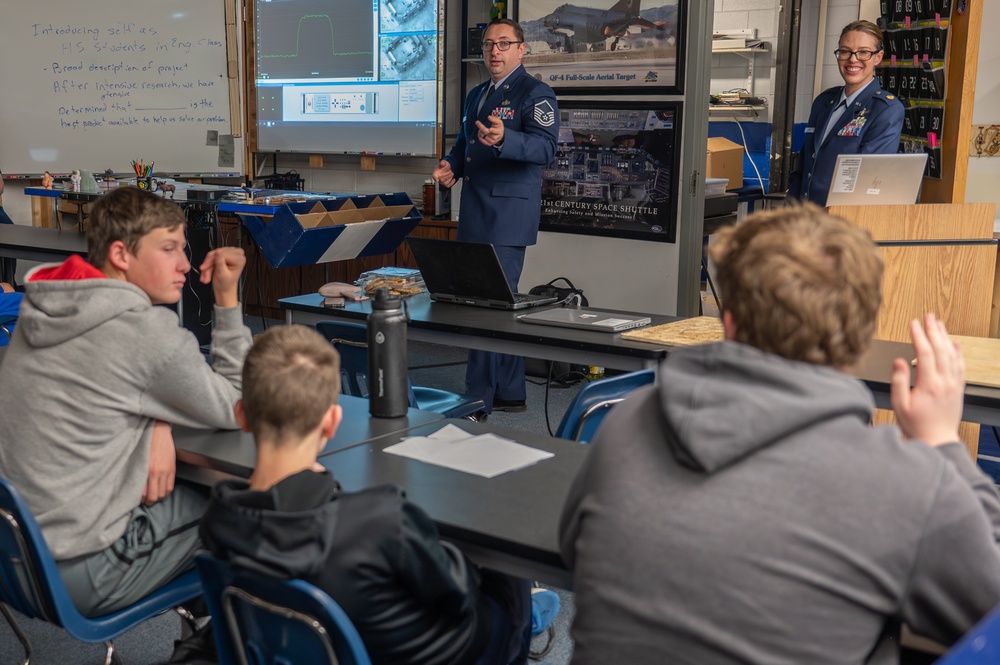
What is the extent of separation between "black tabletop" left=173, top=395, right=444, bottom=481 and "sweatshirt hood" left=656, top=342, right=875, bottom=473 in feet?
3.25

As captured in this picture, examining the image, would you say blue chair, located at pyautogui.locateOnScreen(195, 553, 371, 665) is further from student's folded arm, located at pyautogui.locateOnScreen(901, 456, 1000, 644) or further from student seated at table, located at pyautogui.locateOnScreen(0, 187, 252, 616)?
student's folded arm, located at pyautogui.locateOnScreen(901, 456, 1000, 644)

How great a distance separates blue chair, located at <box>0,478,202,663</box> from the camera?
1616 mm

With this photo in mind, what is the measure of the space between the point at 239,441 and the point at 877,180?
2.45 metres

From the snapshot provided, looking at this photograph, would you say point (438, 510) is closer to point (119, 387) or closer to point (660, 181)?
point (119, 387)

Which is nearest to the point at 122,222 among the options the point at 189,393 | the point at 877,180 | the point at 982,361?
the point at 189,393

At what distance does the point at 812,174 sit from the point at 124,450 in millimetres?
3537

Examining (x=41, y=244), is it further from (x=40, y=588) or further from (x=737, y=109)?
(x=737, y=109)

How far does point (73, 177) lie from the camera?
5.80 m

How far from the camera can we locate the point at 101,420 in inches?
71.6

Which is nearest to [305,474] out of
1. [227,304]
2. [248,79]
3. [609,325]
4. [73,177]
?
[227,304]

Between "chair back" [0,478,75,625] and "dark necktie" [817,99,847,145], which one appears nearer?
"chair back" [0,478,75,625]

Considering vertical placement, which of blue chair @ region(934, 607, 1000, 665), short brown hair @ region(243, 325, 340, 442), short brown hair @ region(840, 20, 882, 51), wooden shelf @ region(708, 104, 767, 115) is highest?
short brown hair @ region(840, 20, 882, 51)

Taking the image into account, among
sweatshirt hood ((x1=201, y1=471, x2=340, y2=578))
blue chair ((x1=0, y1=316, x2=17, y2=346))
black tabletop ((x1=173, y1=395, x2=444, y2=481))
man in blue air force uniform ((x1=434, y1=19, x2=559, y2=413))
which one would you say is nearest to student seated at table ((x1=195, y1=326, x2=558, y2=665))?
sweatshirt hood ((x1=201, y1=471, x2=340, y2=578))

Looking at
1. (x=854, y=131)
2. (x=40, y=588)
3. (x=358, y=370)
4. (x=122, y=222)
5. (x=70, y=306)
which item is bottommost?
(x=40, y=588)
